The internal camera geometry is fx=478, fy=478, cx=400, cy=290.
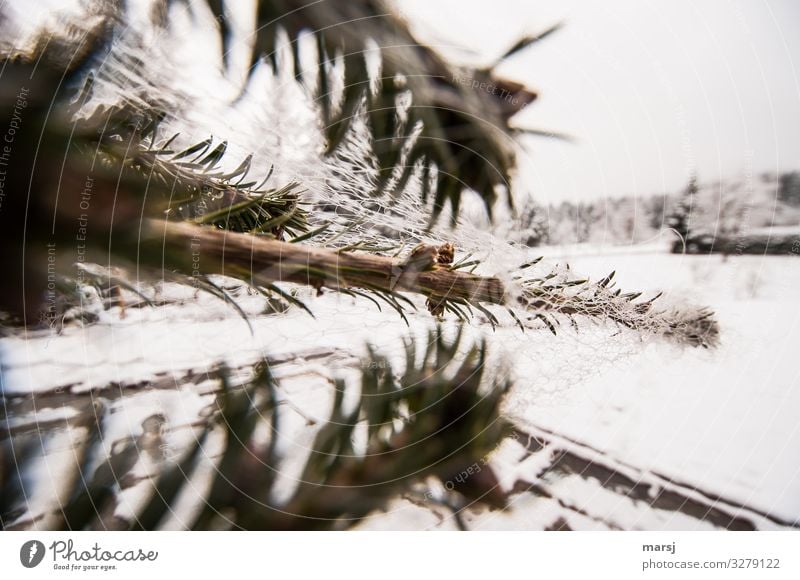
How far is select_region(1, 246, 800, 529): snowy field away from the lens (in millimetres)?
320

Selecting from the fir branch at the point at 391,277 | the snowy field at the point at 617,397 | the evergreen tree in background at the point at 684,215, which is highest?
the evergreen tree in background at the point at 684,215

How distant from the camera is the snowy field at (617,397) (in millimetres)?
320

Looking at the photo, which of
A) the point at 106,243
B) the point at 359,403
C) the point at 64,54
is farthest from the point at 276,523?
the point at 64,54

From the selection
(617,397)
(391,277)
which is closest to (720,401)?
(617,397)

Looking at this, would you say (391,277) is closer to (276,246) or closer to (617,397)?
(276,246)

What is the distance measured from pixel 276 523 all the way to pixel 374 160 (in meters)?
0.26

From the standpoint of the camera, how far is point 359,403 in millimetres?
341

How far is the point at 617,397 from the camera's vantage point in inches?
14.1

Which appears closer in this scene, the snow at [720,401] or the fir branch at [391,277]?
the fir branch at [391,277]

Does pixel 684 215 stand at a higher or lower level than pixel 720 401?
higher

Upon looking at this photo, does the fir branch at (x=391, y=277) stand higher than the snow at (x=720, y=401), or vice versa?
the fir branch at (x=391, y=277)

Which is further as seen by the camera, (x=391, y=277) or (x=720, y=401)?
(x=720, y=401)

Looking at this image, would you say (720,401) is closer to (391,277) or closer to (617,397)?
(617,397)

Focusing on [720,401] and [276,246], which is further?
[720,401]
